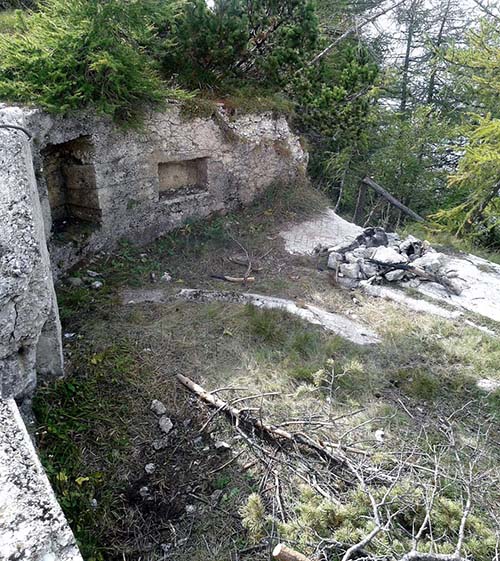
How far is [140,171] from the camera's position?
6633 mm

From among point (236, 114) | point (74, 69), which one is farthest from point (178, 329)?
point (236, 114)

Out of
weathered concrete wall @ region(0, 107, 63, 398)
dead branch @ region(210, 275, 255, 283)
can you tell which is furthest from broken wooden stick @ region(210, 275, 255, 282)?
weathered concrete wall @ region(0, 107, 63, 398)

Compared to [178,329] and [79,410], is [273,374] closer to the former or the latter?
[178,329]

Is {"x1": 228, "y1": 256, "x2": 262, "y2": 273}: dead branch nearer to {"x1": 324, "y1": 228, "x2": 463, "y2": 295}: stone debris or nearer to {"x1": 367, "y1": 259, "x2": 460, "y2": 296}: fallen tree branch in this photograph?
{"x1": 324, "y1": 228, "x2": 463, "y2": 295}: stone debris

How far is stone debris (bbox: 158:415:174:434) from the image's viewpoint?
3.79 meters

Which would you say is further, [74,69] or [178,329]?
[74,69]

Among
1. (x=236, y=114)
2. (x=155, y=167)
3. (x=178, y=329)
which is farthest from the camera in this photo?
(x=236, y=114)

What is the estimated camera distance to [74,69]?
18.4 feet

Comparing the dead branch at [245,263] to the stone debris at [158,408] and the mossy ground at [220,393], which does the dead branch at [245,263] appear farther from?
the stone debris at [158,408]

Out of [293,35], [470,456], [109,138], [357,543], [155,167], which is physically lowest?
[470,456]

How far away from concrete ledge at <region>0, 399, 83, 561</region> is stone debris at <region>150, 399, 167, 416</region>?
1708 mm

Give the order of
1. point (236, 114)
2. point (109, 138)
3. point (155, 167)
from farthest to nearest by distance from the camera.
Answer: point (236, 114) < point (155, 167) < point (109, 138)

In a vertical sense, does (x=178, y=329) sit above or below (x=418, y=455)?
above

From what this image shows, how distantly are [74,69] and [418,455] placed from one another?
5.66 meters
